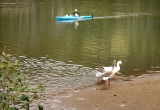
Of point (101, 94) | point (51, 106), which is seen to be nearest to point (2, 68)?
point (51, 106)

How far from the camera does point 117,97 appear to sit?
11.4 metres

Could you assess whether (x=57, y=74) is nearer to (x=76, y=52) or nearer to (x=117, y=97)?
(x=117, y=97)

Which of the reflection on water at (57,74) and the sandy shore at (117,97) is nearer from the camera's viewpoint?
the sandy shore at (117,97)

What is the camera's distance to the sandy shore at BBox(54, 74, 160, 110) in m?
10.5

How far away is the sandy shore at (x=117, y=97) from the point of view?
412 inches

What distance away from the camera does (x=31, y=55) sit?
19.8 metres

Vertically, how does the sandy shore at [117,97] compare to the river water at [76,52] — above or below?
below

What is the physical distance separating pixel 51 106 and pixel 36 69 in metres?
5.79

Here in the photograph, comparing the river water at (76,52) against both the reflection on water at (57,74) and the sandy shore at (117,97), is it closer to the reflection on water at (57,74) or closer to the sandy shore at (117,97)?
the reflection on water at (57,74)

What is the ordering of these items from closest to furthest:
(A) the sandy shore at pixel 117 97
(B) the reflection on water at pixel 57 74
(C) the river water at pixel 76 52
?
(A) the sandy shore at pixel 117 97, (B) the reflection on water at pixel 57 74, (C) the river water at pixel 76 52

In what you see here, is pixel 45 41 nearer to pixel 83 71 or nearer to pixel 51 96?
pixel 83 71

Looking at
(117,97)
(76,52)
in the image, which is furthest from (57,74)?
(76,52)

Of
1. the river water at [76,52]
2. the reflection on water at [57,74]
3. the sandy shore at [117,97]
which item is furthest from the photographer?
the river water at [76,52]

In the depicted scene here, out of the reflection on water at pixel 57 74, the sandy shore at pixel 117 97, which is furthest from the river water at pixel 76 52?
the sandy shore at pixel 117 97
